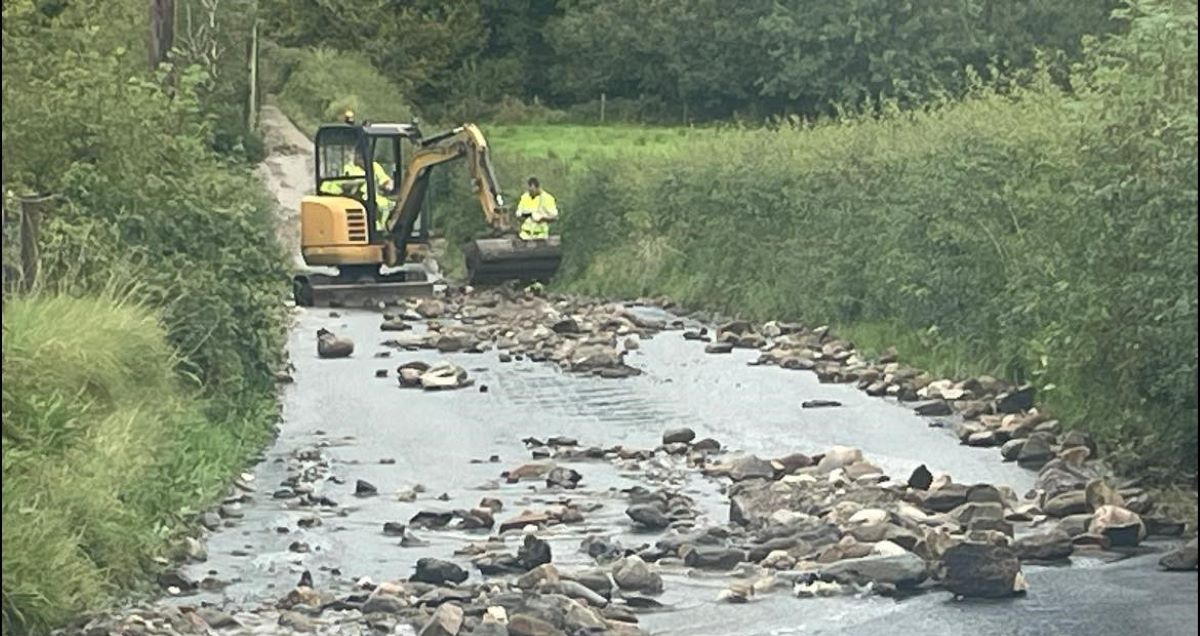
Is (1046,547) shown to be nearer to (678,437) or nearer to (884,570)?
(884,570)

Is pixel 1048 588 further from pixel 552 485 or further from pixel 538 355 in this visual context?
pixel 538 355

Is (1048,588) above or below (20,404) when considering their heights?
below

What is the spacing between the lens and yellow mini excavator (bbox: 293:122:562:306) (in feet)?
117

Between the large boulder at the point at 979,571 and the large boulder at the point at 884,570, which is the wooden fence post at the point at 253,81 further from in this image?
the large boulder at the point at 979,571

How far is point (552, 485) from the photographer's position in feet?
60.7

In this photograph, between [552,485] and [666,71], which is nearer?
[552,485]

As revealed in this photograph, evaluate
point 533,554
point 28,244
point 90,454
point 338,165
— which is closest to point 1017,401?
point 533,554

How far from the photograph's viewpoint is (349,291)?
36.7m

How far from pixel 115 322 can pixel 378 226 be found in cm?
1993

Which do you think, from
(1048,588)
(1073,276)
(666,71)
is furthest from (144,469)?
(666,71)

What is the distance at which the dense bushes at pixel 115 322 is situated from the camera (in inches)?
515

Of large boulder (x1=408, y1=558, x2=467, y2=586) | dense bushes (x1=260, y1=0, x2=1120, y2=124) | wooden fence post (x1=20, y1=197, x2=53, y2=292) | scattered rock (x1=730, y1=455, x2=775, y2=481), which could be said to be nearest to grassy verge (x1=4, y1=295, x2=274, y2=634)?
wooden fence post (x1=20, y1=197, x2=53, y2=292)

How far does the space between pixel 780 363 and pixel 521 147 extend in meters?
27.7

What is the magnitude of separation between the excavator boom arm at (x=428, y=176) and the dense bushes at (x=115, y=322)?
9.85 meters
